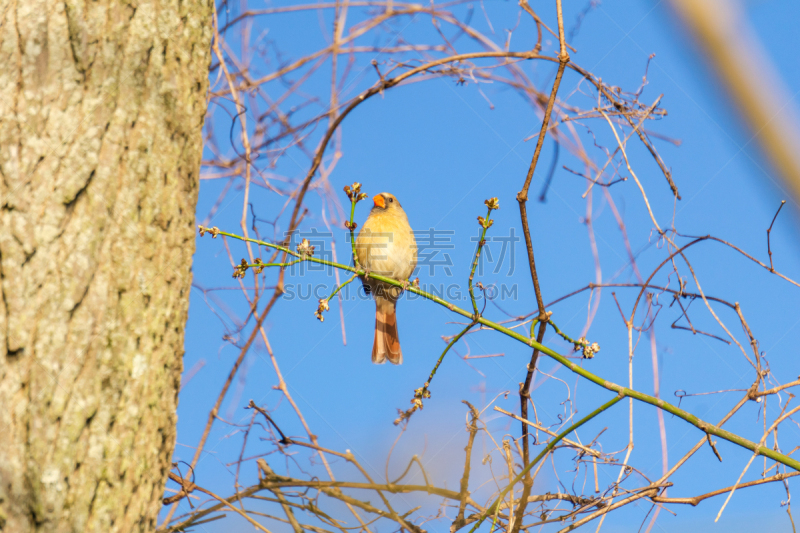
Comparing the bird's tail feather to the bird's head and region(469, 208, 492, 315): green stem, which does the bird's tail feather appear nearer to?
the bird's head

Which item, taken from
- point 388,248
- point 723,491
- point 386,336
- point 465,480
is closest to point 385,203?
point 388,248

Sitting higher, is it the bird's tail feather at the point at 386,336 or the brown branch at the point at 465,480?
the bird's tail feather at the point at 386,336

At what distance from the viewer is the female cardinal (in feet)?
14.6

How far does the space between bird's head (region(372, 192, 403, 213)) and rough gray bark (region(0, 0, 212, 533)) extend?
3091 millimetres

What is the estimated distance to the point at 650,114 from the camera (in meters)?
2.70

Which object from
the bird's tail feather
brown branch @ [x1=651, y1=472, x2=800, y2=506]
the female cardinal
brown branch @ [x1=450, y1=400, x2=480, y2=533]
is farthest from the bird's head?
brown branch @ [x1=651, y1=472, x2=800, y2=506]

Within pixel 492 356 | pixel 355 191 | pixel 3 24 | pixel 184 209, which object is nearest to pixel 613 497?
pixel 492 356

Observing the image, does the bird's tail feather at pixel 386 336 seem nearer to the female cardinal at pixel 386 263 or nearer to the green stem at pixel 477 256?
the female cardinal at pixel 386 263

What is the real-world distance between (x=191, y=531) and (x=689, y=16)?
2.43 m

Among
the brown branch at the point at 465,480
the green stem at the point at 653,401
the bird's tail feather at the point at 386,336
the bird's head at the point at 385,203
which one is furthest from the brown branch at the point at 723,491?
the bird's head at the point at 385,203

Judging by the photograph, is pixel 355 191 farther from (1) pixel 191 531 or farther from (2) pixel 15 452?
(1) pixel 191 531

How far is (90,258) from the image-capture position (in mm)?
1646

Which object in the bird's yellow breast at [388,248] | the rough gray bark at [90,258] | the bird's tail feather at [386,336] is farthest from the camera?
the bird's yellow breast at [388,248]

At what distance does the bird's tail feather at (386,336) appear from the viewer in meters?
4.38
